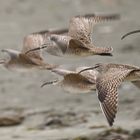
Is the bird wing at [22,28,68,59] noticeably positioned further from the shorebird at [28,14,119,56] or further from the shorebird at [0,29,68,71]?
the shorebird at [28,14,119,56]

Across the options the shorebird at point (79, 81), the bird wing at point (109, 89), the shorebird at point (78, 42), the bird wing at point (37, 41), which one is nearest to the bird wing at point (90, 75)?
the shorebird at point (79, 81)

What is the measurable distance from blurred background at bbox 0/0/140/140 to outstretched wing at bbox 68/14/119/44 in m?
0.82

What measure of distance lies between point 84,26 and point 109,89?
1362 millimetres

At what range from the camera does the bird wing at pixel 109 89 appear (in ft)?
15.4

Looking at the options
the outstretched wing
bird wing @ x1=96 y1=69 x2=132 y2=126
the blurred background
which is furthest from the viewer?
the blurred background

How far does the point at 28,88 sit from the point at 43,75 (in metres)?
0.62

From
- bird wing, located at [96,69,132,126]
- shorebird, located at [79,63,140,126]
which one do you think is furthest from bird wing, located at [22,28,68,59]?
bird wing, located at [96,69,132,126]

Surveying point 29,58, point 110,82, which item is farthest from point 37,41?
point 110,82

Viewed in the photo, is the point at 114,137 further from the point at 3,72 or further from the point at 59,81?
the point at 3,72

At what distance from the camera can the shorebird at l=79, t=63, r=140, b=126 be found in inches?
185

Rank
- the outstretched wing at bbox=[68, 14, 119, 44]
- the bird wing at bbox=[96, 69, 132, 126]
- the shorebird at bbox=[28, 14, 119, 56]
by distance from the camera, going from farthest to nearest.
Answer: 1. the outstretched wing at bbox=[68, 14, 119, 44]
2. the shorebird at bbox=[28, 14, 119, 56]
3. the bird wing at bbox=[96, 69, 132, 126]

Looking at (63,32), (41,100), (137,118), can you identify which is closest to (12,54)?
(63,32)

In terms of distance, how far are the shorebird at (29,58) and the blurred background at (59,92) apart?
0.68 metres

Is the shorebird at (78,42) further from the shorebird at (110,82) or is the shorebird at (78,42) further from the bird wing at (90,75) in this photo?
the shorebird at (110,82)
